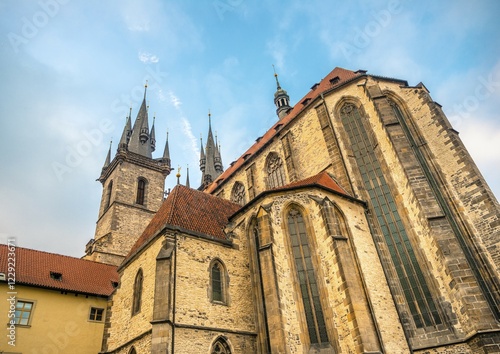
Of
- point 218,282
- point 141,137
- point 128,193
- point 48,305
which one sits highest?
point 141,137

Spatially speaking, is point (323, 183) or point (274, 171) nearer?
point (323, 183)

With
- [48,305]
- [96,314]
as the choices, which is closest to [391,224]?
[96,314]

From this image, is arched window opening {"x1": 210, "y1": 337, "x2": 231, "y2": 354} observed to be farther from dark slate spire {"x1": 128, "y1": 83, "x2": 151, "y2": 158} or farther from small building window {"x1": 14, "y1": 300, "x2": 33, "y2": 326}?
dark slate spire {"x1": 128, "y1": 83, "x2": 151, "y2": 158}

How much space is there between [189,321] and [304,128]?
11231mm

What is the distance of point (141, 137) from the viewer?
3183 cm

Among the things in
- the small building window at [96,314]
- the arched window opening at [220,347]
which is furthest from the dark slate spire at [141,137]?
the arched window opening at [220,347]

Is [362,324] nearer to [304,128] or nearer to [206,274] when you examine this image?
[206,274]

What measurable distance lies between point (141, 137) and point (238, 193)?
1397 cm

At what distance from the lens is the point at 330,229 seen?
38.3 feet

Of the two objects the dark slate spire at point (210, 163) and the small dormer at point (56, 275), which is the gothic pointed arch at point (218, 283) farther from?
the dark slate spire at point (210, 163)

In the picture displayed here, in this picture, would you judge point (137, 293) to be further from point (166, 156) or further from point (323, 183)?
point (166, 156)

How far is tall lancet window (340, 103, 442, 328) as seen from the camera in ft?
36.8

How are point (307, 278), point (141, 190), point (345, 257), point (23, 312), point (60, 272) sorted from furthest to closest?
point (141, 190) < point (60, 272) < point (23, 312) < point (307, 278) < point (345, 257)

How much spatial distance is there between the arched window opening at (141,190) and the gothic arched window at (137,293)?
15.4 metres
